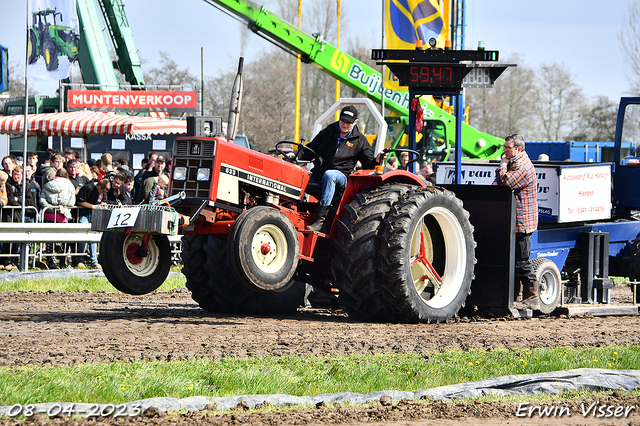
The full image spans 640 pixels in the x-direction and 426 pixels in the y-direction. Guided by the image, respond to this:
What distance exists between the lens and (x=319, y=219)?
905 cm

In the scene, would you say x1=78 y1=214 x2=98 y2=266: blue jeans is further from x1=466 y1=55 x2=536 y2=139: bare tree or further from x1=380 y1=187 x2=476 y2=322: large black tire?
x1=466 y1=55 x2=536 y2=139: bare tree

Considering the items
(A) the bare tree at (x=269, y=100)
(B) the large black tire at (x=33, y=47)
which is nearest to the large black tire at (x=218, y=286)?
(B) the large black tire at (x=33, y=47)

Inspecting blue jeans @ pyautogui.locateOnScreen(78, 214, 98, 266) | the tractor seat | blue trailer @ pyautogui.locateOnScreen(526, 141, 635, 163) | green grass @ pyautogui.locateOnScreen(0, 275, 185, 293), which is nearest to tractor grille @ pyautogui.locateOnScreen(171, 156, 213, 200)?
the tractor seat

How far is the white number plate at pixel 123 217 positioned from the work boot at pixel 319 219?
1.91m

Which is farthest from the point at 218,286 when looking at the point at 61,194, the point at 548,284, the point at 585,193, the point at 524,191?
the point at 61,194

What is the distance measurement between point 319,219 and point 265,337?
5.47 feet

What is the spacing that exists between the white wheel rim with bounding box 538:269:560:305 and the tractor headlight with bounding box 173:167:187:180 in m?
4.56

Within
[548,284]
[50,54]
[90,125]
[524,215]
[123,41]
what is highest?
[123,41]

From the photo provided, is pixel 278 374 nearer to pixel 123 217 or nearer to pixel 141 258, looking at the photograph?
pixel 123 217

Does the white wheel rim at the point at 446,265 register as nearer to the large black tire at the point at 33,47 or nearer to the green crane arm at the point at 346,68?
the large black tire at the point at 33,47

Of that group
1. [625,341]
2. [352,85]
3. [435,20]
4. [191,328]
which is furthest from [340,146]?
[435,20]

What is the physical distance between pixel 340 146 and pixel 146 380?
170 inches

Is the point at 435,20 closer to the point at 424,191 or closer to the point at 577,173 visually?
the point at 577,173

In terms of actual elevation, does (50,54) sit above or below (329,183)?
above
